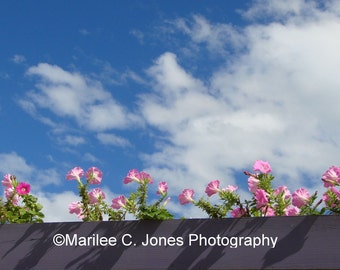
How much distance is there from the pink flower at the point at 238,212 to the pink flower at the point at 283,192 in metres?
0.21

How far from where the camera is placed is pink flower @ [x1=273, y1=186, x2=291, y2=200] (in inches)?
163

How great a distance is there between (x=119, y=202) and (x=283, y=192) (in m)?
0.95

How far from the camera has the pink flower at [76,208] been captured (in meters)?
4.41

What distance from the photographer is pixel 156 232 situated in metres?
4.06

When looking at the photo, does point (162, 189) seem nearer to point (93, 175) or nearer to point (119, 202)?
point (119, 202)

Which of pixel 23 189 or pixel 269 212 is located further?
pixel 23 189

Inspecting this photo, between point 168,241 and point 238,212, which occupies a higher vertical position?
point 238,212

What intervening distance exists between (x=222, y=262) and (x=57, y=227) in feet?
3.25

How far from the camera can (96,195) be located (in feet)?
14.2

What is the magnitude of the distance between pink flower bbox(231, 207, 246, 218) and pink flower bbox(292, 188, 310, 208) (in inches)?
12.0

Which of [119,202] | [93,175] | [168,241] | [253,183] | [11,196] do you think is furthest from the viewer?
[11,196]

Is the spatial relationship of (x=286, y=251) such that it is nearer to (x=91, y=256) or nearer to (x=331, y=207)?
(x=331, y=207)

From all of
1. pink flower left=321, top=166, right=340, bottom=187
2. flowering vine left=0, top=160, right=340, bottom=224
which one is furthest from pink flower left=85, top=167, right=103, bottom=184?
pink flower left=321, top=166, right=340, bottom=187

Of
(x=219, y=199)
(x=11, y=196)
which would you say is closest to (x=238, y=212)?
(x=219, y=199)
